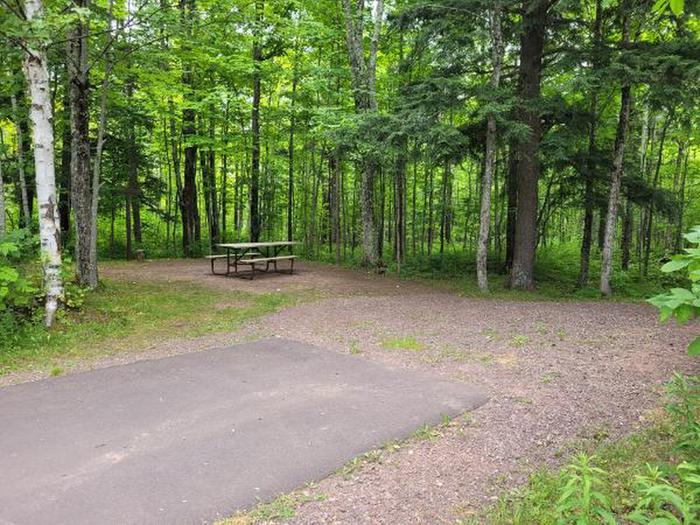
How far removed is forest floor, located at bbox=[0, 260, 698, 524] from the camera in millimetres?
3102

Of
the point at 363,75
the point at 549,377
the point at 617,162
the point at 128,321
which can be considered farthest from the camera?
the point at 363,75

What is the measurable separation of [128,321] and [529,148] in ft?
27.7

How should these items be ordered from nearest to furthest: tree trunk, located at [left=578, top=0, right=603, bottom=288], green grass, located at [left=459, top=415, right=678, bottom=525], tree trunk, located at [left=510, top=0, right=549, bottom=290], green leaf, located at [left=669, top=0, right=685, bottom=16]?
green leaf, located at [left=669, top=0, right=685, bottom=16] < green grass, located at [left=459, top=415, right=678, bottom=525] < tree trunk, located at [left=578, top=0, right=603, bottom=288] < tree trunk, located at [left=510, top=0, right=549, bottom=290]

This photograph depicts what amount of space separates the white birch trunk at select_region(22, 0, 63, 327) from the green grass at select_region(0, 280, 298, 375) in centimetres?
49

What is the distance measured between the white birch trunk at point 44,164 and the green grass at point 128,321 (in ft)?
1.62

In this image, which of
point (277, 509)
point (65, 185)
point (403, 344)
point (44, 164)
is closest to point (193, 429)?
point (277, 509)

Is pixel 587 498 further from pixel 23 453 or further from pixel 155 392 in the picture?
pixel 155 392

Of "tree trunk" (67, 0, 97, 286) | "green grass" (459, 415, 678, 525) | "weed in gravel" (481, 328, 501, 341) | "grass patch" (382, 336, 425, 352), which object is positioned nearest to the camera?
"green grass" (459, 415, 678, 525)

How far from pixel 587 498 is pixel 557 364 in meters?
3.85

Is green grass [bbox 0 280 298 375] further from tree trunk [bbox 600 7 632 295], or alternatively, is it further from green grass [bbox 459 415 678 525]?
tree trunk [bbox 600 7 632 295]

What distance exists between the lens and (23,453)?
3.48 m

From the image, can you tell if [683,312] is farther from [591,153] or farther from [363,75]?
[363,75]

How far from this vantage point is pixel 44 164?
6691 millimetres

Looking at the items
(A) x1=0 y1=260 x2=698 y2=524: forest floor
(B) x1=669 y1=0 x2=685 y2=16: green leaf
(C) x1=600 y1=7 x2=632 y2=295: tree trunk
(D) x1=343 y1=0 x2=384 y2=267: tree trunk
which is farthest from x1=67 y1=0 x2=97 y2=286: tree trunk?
(C) x1=600 y1=7 x2=632 y2=295: tree trunk
